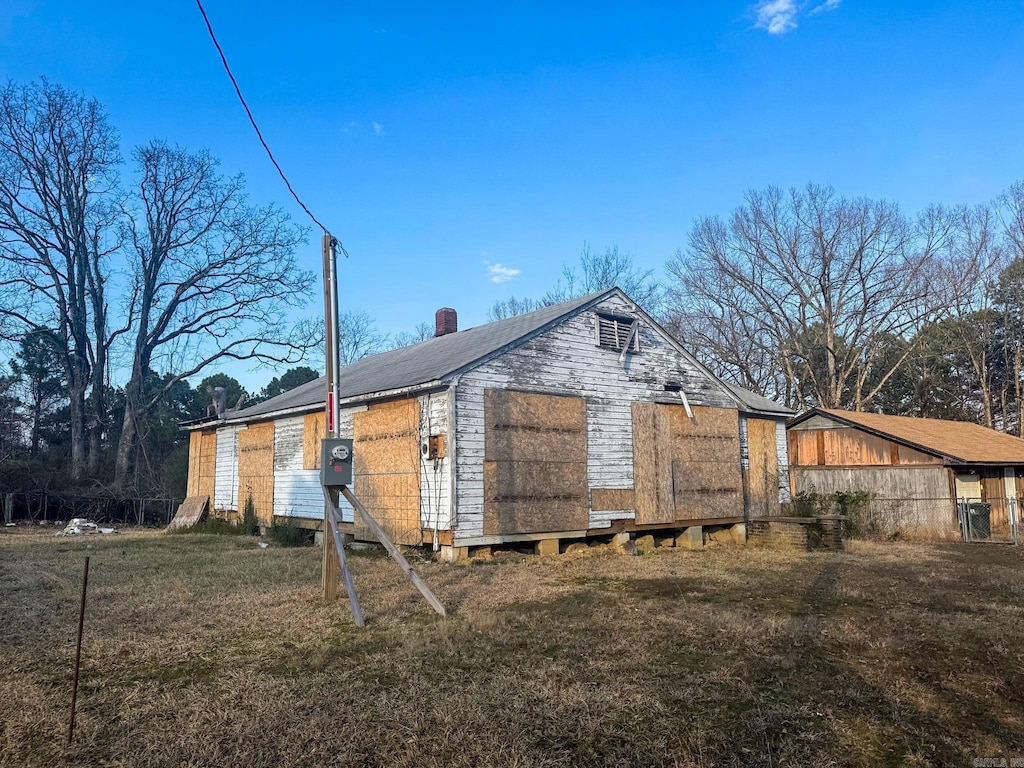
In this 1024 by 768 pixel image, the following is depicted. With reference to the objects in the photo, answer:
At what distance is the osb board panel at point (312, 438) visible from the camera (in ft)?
52.4

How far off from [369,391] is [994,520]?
65.5 feet

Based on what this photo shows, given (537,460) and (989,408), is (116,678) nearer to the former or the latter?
(537,460)

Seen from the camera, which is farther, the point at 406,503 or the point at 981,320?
the point at 981,320

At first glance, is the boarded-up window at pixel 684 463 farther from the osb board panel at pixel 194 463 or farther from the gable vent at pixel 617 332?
the osb board panel at pixel 194 463

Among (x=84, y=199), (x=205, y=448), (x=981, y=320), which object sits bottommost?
(x=205, y=448)

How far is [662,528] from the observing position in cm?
1562

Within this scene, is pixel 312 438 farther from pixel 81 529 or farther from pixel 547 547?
pixel 81 529

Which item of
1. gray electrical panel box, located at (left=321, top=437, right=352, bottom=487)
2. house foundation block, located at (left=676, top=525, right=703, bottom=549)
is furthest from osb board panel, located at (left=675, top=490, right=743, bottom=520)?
gray electrical panel box, located at (left=321, top=437, right=352, bottom=487)

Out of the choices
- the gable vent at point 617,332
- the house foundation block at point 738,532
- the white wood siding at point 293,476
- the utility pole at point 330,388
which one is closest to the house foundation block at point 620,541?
the house foundation block at point 738,532

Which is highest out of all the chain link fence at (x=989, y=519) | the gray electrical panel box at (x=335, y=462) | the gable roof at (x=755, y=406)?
the gable roof at (x=755, y=406)

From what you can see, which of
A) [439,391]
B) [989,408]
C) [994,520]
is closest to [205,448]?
[439,391]

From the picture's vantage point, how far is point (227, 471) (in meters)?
20.2

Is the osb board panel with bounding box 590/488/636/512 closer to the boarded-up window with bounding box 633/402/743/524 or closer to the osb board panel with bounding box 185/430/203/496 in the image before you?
the boarded-up window with bounding box 633/402/743/524

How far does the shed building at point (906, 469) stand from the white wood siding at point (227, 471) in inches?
689
